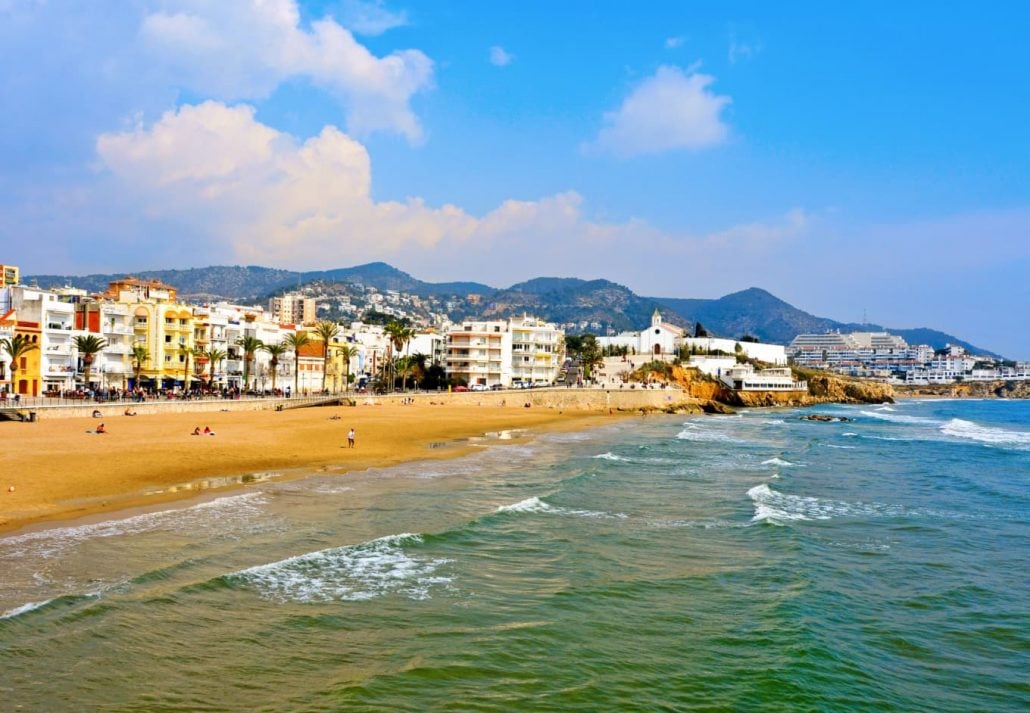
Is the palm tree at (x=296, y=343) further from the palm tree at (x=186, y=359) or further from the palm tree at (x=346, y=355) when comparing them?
the palm tree at (x=186, y=359)

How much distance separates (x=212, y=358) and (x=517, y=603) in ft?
193

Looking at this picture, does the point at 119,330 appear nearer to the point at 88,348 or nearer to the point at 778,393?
the point at 88,348

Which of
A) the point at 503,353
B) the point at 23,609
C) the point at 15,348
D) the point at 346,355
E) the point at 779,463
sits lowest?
the point at 779,463

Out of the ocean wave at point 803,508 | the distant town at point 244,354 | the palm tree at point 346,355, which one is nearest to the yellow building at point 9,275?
the distant town at point 244,354

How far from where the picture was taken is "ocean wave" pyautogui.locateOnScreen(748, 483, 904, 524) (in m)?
23.6

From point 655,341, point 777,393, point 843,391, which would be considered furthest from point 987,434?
point 843,391

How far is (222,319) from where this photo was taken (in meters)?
72.8

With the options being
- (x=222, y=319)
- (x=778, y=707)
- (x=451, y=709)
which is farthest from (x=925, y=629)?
(x=222, y=319)

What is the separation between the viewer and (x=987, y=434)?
6444cm

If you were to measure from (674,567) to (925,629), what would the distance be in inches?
196

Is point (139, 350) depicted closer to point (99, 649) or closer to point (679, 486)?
point (679, 486)

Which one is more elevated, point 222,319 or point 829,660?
point 222,319

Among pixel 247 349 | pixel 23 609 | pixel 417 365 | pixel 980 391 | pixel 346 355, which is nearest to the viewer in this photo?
pixel 23 609

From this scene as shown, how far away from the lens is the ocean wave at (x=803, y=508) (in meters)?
23.6
